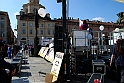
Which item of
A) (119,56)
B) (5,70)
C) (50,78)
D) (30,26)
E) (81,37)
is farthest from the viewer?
(30,26)

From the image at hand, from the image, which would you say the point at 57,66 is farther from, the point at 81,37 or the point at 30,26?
the point at 30,26

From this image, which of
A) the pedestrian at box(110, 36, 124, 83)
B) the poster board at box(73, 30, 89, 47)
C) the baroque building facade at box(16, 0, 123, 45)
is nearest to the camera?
the pedestrian at box(110, 36, 124, 83)

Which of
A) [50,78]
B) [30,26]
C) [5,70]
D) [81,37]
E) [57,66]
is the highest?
[30,26]

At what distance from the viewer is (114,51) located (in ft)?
21.2

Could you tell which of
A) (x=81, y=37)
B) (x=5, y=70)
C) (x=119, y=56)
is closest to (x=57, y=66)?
(x=119, y=56)

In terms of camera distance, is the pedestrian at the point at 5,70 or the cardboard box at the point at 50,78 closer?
the pedestrian at the point at 5,70

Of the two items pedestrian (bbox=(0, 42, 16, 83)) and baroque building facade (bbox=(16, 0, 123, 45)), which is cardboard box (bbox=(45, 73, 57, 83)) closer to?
pedestrian (bbox=(0, 42, 16, 83))

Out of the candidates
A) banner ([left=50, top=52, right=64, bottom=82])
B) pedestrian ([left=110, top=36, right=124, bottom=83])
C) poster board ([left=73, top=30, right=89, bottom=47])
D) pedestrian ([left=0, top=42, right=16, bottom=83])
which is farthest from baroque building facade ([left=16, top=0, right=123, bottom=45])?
pedestrian ([left=0, top=42, right=16, bottom=83])

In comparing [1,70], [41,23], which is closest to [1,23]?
[41,23]

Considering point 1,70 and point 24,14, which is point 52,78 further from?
point 24,14

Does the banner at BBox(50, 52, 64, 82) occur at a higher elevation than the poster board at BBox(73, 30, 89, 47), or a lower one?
lower

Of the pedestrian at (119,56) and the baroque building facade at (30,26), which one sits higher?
the baroque building facade at (30,26)

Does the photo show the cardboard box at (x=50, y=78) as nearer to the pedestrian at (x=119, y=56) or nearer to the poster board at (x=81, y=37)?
the pedestrian at (x=119, y=56)

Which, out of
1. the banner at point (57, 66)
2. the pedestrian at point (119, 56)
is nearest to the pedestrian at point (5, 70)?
the banner at point (57, 66)
